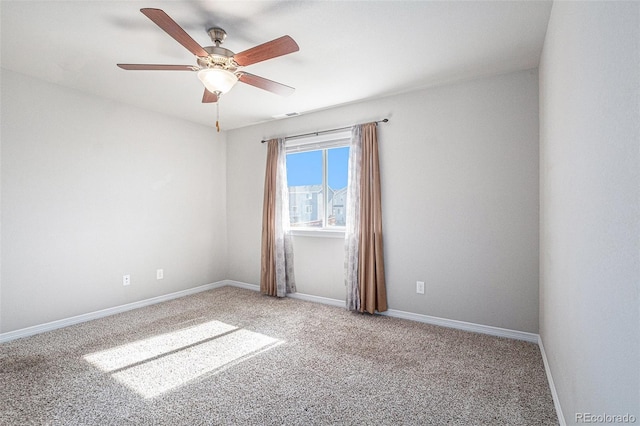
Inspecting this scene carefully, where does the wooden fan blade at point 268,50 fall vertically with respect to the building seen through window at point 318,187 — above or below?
above

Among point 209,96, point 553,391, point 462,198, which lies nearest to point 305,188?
point 209,96

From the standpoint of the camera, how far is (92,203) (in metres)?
3.42

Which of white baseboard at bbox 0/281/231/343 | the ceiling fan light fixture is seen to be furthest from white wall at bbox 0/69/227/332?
the ceiling fan light fixture

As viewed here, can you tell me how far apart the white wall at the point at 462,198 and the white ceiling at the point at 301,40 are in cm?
26

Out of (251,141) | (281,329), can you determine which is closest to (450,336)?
(281,329)

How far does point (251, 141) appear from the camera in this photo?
4664 millimetres

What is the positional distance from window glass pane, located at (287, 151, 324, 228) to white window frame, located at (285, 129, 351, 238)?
0.07 meters

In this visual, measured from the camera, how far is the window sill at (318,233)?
3880 mm

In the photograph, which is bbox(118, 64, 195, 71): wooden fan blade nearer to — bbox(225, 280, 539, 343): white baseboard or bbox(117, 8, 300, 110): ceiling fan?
bbox(117, 8, 300, 110): ceiling fan

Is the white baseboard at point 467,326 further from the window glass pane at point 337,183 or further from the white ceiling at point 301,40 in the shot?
the white ceiling at point 301,40

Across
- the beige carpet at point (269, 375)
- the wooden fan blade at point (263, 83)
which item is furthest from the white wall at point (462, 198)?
the wooden fan blade at point (263, 83)

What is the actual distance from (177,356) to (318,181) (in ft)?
8.26

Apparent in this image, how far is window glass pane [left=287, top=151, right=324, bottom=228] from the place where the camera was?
414cm

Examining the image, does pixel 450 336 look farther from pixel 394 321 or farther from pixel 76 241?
pixel 76 241
